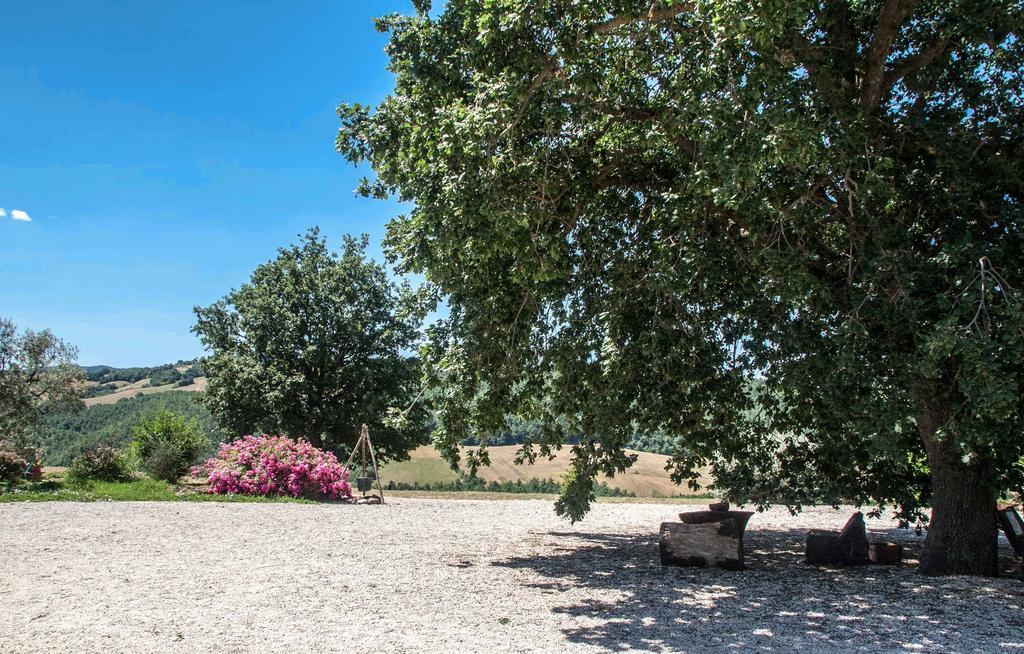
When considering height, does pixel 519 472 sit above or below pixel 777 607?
below

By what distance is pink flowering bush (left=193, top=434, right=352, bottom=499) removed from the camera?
15953 mm

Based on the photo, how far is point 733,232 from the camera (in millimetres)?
8875

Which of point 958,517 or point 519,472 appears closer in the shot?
point 958,517

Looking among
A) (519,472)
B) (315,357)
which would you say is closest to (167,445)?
(315,357)

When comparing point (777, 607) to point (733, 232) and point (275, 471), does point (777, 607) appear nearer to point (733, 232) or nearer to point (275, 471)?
point (733, 232)

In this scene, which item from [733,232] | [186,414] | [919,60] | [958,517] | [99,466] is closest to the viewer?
[919,60]

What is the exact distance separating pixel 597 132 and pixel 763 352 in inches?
134

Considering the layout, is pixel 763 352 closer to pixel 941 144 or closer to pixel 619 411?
pixel 619 411

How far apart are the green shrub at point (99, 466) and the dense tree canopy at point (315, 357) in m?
6.25

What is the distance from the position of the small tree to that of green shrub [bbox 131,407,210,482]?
4641 millimetres

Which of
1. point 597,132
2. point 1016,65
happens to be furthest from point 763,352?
point 1016,65

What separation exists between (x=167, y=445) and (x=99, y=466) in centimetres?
230

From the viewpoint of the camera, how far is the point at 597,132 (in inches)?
355

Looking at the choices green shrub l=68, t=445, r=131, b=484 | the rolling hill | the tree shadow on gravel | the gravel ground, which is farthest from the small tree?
the tree shadow on gravel
